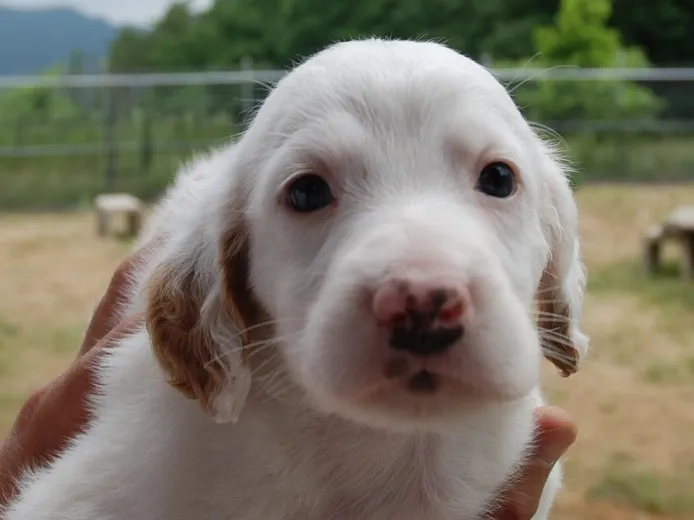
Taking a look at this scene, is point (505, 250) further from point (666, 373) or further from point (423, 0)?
point (423, 0)

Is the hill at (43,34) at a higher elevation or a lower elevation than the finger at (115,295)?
lower

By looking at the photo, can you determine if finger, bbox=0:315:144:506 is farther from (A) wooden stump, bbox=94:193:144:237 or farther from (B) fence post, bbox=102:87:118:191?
(B) fence post, bbox=102:87:118:191

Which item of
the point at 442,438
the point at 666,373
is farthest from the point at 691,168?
the point at 442,438

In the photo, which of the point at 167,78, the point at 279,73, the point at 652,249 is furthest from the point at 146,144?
the point at 652,249

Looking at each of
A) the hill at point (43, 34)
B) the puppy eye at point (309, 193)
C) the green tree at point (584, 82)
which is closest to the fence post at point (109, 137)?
the hill at point (43, 34)

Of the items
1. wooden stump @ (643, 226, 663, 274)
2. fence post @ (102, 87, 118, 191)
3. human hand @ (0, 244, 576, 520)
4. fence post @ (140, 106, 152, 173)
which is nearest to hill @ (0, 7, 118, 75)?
fence post @ (102, 87, 118, 191)

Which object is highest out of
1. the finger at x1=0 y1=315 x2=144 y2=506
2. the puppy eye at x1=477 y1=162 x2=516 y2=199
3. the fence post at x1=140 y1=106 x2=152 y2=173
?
the puppy eye at x1=477 y1=162 x2=516 y2=199

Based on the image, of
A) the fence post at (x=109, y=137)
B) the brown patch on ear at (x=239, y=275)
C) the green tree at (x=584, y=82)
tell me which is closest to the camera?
the brown patch on ear at (x=239, y=275)

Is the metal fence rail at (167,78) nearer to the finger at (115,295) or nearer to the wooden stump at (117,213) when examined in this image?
the wooden stump at (117,213)
